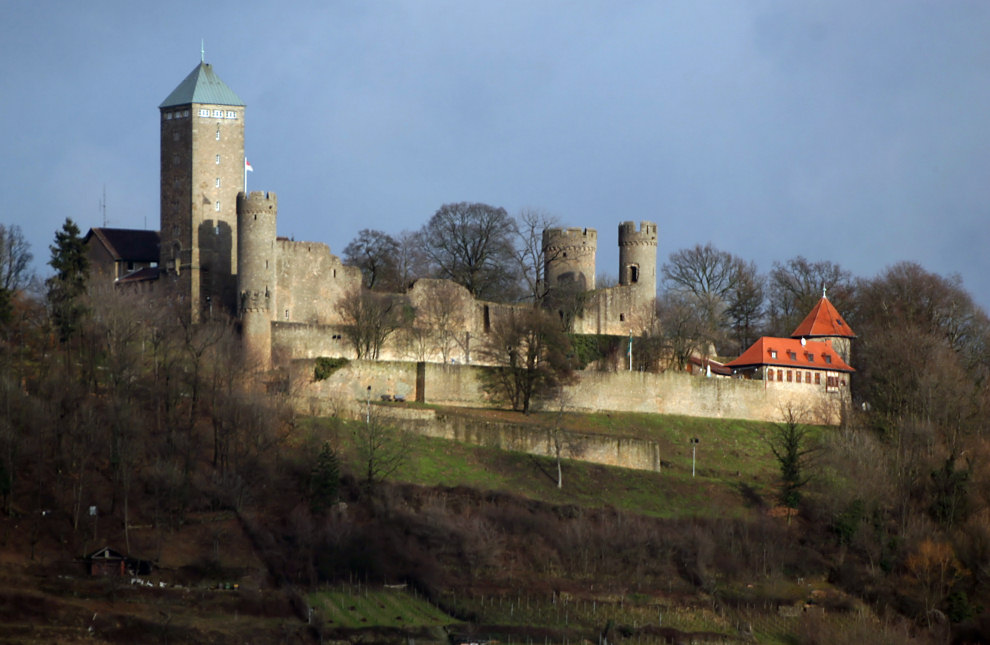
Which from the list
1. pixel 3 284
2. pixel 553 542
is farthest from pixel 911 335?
pixel 3 284

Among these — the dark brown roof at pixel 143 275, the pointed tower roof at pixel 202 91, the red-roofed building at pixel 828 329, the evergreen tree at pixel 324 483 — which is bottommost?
the evergreen tree at pixel 324 483

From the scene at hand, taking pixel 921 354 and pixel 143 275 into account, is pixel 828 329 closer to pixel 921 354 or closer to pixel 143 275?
pixel 921 354

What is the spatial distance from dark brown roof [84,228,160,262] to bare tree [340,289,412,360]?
802 centimetres

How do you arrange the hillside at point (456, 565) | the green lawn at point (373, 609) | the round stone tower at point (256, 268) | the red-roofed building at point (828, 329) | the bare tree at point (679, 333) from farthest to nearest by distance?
the red-roofed building at point (828, 329)
the bare tree at point (679, 333)
the round stone tower at point (256, 268)
the green lawn at point (373, 609)
the hillside at point (456, 565)

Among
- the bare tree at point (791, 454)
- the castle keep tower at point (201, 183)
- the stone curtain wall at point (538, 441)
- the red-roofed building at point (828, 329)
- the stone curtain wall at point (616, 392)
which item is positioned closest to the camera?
the bare tree at point (791, 454)

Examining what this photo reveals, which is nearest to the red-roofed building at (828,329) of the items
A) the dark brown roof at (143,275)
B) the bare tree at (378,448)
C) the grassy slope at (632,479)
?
the grassy slope at (632,479)

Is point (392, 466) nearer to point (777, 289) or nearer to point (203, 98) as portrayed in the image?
point (203, 98)

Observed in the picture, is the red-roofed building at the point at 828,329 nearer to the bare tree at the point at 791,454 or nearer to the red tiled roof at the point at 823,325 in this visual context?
the red tiled roof at the point at 823,325

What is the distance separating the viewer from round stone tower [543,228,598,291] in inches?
2835

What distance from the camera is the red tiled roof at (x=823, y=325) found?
2707 inches

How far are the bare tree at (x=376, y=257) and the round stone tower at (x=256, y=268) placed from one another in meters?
13.3

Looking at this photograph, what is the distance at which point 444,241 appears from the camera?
7600 cm

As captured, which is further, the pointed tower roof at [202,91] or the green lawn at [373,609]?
the pointed tower roof at [202,91]

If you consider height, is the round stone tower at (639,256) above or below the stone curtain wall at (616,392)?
above
